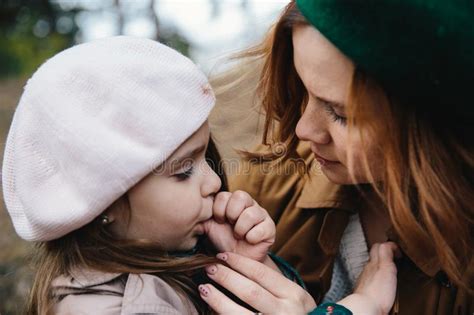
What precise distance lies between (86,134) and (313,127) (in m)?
0.67

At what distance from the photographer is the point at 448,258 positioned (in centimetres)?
174

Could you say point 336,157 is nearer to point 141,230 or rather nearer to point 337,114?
point 337,114

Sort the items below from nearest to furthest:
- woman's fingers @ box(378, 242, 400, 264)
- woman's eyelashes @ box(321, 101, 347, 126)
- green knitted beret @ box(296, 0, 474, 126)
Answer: green knitted beret @ box(296, 0, 474, 126) < woman's eyelashes @ box(321, 101, 347, 126) < woman's fingers @ box(378, 242, 400, 264)

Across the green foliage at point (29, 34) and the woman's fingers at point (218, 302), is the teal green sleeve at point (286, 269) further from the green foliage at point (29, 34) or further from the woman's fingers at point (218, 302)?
the green foliage at point (29, 34)

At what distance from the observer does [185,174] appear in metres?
1.78

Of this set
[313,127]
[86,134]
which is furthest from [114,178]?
[313,127]

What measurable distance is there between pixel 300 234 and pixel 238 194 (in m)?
0.55

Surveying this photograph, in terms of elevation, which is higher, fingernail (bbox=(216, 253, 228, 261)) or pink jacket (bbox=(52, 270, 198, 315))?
pink jacket (bbox=(52, 270, 198, 315))

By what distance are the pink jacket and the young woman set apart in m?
0.13

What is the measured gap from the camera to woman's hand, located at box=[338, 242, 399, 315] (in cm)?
182

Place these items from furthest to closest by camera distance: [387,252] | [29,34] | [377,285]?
1. [29,34]
2. [387,252]
3. [377,285]

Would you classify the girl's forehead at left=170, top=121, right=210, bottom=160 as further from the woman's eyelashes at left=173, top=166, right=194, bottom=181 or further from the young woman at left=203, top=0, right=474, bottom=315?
the young woman at left=203, top=0, right=474, bottom=315

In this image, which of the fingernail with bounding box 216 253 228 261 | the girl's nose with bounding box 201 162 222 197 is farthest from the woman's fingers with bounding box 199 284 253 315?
the girl's nose with bounding box 201 162 222 197

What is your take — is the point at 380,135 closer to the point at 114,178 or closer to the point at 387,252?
the point at 387,252
